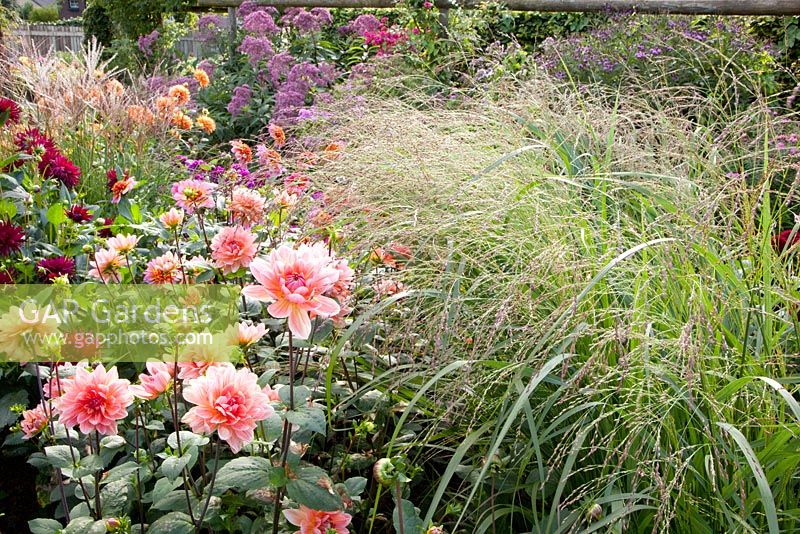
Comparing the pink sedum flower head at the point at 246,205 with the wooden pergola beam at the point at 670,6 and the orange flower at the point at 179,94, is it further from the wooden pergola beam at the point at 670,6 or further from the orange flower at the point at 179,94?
the wooden pergola beam at the point at 670,6

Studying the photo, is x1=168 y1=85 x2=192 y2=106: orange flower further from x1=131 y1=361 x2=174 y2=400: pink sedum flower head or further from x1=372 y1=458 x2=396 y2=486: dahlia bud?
x1=372 y1=458 x2=396 y2=486: dahlia bud

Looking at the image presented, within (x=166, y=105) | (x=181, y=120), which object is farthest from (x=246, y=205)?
(x=166, y=105)

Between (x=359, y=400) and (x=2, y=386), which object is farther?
(x=2, y=386)

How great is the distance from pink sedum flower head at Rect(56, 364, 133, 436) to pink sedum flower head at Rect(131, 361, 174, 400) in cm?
3

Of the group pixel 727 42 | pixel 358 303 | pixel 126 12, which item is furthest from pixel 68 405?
pixel 126 12

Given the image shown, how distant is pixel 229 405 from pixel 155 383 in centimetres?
20

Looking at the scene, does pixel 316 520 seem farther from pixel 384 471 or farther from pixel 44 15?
pixel 44 15

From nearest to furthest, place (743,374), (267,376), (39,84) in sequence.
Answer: (267,376) < (743,374) < (39,84)

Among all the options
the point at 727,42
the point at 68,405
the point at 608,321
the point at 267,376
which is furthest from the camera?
the point at 727,42

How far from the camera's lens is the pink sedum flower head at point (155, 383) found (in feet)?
4.01

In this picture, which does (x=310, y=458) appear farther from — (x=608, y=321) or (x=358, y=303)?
(x=608, y=321)

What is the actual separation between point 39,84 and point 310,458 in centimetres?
283

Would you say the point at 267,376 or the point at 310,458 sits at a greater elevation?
the point at 267,376

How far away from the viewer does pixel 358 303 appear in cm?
186
